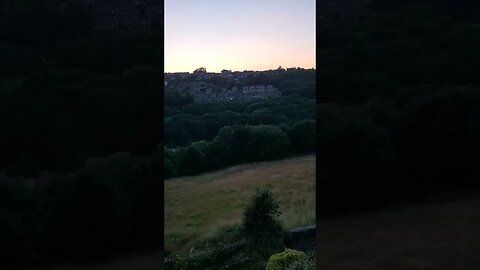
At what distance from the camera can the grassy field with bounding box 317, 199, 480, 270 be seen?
16.1 ft

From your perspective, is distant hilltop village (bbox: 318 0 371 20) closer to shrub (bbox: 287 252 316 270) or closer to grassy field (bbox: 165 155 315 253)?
grassy field (bbox: 165 155 315 253)

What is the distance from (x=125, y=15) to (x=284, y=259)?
3.09 m

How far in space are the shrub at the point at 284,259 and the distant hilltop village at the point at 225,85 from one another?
1959 millimetres

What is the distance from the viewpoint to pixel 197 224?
705 cm

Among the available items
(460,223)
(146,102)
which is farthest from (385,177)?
(146,102)

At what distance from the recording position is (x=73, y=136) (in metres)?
4.84

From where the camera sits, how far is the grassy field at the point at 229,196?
6.89m

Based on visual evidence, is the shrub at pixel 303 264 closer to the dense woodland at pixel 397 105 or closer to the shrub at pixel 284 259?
the shrub at pixel 284 259

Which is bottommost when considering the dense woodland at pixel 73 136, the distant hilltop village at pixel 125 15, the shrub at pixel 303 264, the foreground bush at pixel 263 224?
the shrub at pixel 303 264

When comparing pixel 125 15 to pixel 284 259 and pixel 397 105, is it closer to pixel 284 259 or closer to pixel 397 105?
pixel 397 105

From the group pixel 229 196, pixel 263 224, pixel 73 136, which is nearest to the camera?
pixel 73 136

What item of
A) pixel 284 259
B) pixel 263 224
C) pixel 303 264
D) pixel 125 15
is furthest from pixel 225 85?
pixel 125 15

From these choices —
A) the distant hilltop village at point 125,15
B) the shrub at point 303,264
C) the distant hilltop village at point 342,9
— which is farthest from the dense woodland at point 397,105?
the shrub at point 303,264

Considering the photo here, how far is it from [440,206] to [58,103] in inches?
127
